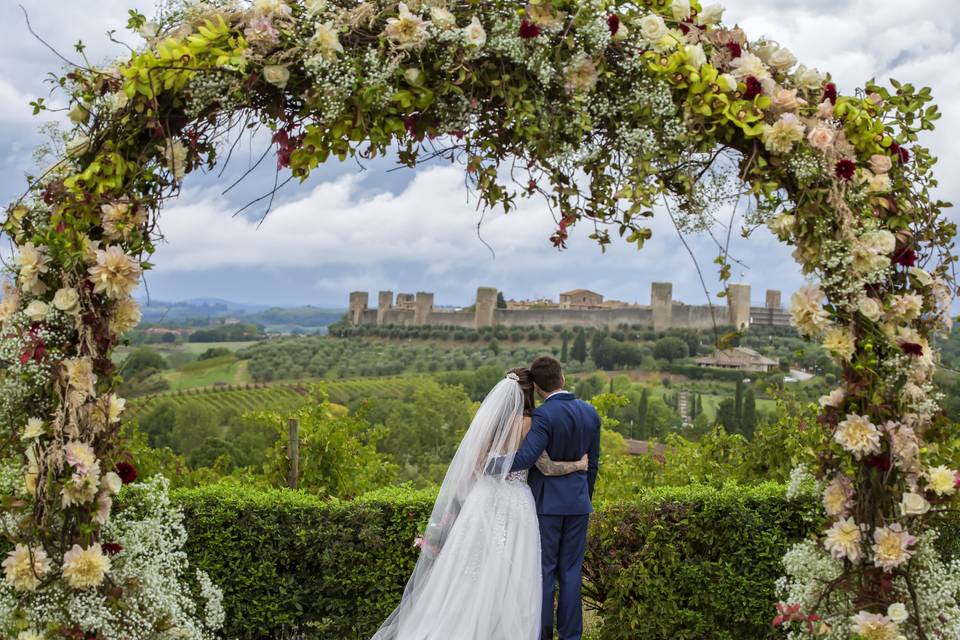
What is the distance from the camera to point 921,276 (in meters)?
2.83

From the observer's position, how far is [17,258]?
2.96 metres

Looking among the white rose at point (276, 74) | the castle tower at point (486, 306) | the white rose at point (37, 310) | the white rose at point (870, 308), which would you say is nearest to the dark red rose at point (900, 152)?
the white rose at point (870, 308)

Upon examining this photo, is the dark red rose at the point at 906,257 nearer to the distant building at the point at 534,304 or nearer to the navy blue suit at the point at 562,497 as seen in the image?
the navy blue suit at the point at 562,497

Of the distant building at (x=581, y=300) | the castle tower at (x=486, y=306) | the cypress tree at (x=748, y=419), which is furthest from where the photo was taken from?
the distant building at (x=581, y=300)

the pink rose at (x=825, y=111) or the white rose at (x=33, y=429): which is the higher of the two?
the pink rose at (x=825, y=111)

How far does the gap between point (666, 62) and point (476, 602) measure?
8.09 feet

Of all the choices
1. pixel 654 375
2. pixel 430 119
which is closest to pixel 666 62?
pixel 430 119

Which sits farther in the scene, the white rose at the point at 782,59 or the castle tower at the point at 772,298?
the castle tower at the point at 772,298

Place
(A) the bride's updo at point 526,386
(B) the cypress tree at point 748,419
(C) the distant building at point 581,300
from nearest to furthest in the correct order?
(A) the bride's updo at point 526,386, (B) the cypress tree at point 748,419, (C) the distant building at point 581,300

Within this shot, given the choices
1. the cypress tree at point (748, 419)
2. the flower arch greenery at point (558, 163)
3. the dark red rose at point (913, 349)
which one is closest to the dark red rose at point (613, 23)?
the flower arch greenery at point (558, 163)

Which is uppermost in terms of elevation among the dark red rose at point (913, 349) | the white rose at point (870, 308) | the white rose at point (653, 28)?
the white rose at point (653, 28)

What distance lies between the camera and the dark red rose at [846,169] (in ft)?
9.12

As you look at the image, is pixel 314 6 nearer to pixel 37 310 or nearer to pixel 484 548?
pixel 37 310

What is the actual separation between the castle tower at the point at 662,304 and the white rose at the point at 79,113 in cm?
5067
